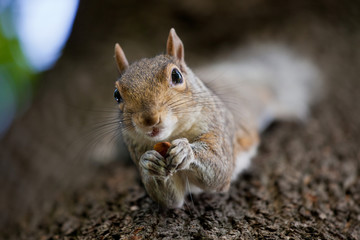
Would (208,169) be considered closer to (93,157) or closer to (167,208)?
(167,208)

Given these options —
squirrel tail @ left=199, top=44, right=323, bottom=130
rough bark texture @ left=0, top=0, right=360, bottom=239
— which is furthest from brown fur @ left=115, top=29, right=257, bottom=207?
squirrel tail @ left=199, top=44, right=323, bottom=130

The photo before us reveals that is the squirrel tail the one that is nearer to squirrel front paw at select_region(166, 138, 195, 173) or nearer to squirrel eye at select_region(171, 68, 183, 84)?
squirrel eye at select_region(171, 68, 183, 84)

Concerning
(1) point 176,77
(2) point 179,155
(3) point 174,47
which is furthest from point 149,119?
(3) point 174,47

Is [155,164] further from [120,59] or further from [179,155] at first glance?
[120,59]

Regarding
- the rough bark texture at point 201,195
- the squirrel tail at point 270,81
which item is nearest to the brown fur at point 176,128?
the rough bark texture at point 201,195

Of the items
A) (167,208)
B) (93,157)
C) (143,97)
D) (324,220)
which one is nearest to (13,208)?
(93,157)

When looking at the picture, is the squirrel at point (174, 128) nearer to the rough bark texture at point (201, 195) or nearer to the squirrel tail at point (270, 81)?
the rough bark texture at point (201, 195)
